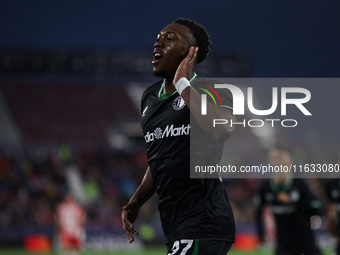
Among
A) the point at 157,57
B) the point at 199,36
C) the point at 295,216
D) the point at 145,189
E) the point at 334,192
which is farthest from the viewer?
the point at 334,192

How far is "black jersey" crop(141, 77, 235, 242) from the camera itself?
3186 mm

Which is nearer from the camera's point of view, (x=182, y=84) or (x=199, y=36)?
(x=182, y=84)

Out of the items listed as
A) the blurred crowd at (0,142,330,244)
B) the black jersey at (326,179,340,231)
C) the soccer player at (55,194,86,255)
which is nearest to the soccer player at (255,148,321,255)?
the black jersey at (326,179,340,231)

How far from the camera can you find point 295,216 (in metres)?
6.71

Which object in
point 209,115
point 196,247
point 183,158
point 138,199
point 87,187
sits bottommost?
point 87,187

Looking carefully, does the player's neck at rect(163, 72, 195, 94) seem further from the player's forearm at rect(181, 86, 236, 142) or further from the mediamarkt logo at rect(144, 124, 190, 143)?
the player's forearm at rect(181, 86, 236, 142)

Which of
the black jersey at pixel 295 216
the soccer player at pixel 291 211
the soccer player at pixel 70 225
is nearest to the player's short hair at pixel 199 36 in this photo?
the soccer player at pixel 291 211

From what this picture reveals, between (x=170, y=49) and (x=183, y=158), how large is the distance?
589mm

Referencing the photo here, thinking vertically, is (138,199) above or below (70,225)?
above

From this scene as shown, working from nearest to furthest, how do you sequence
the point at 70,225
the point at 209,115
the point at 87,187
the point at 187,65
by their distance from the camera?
the point at 209,115, the point at 187,65, the point at 70,225, the point at 87,187

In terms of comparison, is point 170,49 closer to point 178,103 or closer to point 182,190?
point 178,103

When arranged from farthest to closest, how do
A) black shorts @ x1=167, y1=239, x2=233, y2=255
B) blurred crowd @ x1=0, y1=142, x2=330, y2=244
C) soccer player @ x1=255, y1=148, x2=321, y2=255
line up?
blurred crowd @ x1=0, y1=142, x2=330, y2=244 → soccer player @ x1=255, y1=148, x2=321, y2=255 → black shorts @ x1=167, y1=239, x2=233, y2=255

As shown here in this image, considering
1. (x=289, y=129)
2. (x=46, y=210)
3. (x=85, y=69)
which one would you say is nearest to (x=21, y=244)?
(x=46, y=210)

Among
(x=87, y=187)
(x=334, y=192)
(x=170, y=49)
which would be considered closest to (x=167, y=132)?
(x=170, y=49)
